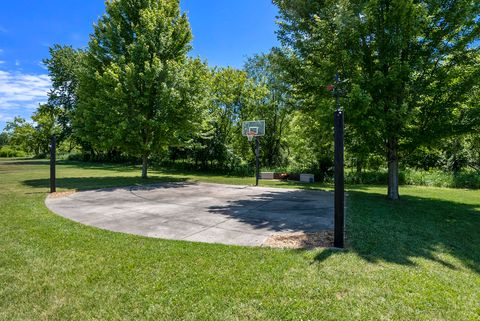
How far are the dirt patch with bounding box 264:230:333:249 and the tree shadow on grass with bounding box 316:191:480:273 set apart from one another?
377mm

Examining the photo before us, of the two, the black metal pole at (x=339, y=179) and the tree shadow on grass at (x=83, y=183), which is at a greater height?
the black metal pole at (x=339, y=179)

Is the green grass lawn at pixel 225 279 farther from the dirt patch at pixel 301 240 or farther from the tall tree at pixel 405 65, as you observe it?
the tall tree at pixel 405 65

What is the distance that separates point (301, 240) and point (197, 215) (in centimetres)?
286

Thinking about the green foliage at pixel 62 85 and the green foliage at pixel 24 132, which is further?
the green foliage at pixel 24 132

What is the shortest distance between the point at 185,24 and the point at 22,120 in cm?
5571

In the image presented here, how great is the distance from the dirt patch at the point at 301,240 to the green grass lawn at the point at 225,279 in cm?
34

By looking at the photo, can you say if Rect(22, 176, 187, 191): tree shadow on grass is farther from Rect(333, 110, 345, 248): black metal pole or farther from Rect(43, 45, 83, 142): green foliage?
Rect(43, 45, 83, 142): green foliage

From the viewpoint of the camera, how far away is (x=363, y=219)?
267 inches

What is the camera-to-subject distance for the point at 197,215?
22.5 ft

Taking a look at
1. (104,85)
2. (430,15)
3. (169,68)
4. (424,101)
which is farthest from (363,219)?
(104,85)

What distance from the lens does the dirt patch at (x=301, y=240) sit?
15.4 ft

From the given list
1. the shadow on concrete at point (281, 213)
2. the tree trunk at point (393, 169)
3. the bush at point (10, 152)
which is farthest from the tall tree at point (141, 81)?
the bush at point (10, 152)

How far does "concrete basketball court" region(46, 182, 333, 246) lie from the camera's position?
5383 millimetres

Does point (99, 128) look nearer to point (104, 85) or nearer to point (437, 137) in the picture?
point (104, 85)
